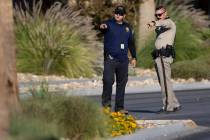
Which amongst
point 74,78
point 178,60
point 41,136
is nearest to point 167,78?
point 41,136

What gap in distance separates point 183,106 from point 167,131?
5.15m

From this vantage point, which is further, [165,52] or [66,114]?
[165,52]

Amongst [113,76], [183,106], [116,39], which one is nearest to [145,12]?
[183,106]

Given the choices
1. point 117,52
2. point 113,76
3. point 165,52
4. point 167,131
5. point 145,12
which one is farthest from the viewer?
point 145,12

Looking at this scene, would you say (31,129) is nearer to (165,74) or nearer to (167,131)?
(167,131)

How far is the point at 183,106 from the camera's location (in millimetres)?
18656

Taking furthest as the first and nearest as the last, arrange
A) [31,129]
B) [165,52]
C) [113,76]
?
[165,52] → [113,76] → [31,129]

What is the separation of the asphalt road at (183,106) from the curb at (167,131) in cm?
24

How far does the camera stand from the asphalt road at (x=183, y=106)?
613 inches

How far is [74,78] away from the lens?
26.2 metres

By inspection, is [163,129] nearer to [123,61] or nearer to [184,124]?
[184,124]

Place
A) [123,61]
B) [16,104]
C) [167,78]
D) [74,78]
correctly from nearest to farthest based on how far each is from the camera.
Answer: [16,104]
[123,61]
[167,78]
[74,78]

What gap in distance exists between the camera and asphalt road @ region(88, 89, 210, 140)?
15.6 meters

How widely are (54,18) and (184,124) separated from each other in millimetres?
13709
